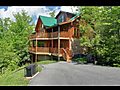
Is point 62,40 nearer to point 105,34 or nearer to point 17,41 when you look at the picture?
point 17,41

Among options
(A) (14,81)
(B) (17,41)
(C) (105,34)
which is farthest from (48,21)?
(A) (14,81)

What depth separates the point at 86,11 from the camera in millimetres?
17469

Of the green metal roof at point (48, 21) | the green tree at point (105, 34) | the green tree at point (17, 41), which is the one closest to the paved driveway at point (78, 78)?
the green tree at point (105, 34)

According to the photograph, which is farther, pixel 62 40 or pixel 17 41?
pixel 17 41

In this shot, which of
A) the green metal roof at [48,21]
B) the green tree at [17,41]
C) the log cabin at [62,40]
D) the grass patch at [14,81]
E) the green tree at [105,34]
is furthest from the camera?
the green metal roof at [48,21]

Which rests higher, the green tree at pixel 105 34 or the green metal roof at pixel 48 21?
the green metal roof at pixel 48 21

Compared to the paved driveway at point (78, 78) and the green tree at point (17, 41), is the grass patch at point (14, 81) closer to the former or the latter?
the paved driveway at point (78, 78)

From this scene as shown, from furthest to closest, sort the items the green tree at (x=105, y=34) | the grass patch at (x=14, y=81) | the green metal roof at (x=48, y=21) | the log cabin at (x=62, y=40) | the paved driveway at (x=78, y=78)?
the green metal roof at (x=48, y=21), the log cabin at (x=62, y=40), the green tree at (x=105, y=34), the paved driveway at (x=78, y=78), the grass patch at (x=14, y=81)

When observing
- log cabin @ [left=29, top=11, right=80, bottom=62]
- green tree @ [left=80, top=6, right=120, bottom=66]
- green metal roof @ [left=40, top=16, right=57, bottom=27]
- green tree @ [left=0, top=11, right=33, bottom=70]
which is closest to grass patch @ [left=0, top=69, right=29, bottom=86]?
green tree @ [left=80, top=6, right=120, bottom=66]

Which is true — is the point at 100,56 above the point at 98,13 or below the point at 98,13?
below

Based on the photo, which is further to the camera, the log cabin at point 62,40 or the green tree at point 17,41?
the log cabin at point 62,40
